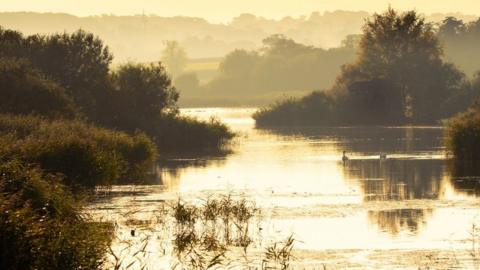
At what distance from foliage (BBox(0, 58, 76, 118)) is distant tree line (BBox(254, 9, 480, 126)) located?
48.5 m

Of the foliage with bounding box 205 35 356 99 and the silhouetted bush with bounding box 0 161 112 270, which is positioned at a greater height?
the foliage with bounding box 205 35 356 99

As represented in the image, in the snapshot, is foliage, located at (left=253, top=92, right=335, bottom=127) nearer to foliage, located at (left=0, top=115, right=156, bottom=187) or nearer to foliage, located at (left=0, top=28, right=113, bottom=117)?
foliage, located at (left=0, top=28, right=113, bottom=117)

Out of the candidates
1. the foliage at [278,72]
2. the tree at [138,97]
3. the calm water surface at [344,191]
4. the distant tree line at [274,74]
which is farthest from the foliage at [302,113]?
the foliage at [278,72]

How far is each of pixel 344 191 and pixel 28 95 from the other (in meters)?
24.5

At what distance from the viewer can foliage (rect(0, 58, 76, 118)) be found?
66.0 meters

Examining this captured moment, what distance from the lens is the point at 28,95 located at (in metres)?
67.1

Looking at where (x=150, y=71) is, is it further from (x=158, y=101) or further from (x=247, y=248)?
(x=247, y=248)

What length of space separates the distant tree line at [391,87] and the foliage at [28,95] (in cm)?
4847

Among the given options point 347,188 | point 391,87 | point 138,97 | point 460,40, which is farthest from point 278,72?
point 347,188

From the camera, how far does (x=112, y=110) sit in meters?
80.5

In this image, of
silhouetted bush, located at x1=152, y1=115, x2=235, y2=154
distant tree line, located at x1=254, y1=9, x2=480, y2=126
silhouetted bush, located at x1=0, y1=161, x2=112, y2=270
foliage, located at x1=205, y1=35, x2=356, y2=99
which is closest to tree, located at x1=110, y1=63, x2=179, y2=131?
silhouetted bush, located at x1=152, y1=115, x2=235, y2=154

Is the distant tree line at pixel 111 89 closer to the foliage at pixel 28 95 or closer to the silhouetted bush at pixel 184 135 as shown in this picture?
the silhouetted bush at pixel 184 135

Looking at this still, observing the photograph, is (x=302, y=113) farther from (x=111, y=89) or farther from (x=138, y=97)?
(x=111, y=89)

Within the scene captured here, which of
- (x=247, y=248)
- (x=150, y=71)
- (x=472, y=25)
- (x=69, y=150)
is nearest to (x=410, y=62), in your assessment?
(x=150, y=71)
